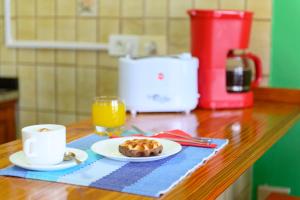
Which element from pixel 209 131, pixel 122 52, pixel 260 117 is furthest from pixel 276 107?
pixel 122 52

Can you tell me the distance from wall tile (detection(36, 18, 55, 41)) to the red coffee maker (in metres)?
0.81

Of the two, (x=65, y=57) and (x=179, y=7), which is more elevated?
(x=179, y=7)

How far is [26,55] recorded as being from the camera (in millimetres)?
2578

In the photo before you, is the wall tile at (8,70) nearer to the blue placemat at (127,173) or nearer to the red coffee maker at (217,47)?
the red coffee maker at (217,47)

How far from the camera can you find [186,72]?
1829 mm

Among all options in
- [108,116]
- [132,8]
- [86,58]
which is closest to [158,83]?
[108,116]

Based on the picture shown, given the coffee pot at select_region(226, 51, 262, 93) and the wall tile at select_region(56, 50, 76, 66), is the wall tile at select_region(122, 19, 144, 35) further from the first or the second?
the coffee pot at select_region(226, 51, 262, 93)

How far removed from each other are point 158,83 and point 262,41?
20.5 inches

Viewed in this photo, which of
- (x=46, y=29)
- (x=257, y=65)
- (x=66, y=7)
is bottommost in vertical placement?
(x=257, y=65)

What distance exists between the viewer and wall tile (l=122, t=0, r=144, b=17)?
7.55 ft

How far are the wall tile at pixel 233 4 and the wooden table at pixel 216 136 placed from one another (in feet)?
1.11

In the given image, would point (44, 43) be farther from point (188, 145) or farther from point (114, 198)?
point (114, 198)

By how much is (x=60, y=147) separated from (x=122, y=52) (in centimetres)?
127

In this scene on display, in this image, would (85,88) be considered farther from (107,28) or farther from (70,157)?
(70,157)
